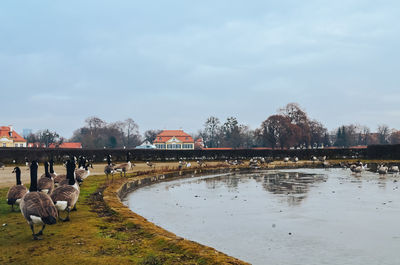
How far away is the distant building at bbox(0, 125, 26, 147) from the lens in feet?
Answer: 476

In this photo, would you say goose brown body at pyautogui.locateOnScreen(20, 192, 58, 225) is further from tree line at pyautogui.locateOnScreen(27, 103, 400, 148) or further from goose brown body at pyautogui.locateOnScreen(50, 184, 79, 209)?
tree line at pyautogui.locateOnScreen(27, 103, 400, 148)

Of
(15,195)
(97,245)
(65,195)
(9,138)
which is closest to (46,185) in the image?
(15,195)

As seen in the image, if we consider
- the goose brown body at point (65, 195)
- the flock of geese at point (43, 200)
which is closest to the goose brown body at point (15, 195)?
the flock of geese at point (43, 200)

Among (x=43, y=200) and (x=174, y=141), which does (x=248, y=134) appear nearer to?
(x=174, y=141)

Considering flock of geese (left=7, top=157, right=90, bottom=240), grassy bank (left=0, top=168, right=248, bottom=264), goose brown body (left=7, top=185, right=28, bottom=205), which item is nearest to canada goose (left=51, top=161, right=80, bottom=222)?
flock of geese (left=7, top=157, right=90, bottom=240)

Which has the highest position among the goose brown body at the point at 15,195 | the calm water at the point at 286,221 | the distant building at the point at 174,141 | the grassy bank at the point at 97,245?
the distant building at the point at 174,141

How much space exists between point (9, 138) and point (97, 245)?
509ft

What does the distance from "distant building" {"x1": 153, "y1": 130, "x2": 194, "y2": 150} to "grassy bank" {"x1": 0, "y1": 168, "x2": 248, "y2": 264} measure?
174 metres

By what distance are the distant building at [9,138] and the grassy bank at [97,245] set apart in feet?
489

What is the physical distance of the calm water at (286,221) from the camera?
1064 cm

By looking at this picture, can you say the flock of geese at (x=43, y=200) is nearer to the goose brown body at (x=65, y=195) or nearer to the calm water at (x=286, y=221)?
the goose brown body at (x=65, y=195)

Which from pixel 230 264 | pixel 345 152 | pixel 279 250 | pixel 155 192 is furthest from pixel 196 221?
pixel 345 152

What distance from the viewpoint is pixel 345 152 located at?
75.2 m

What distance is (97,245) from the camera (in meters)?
9.59
